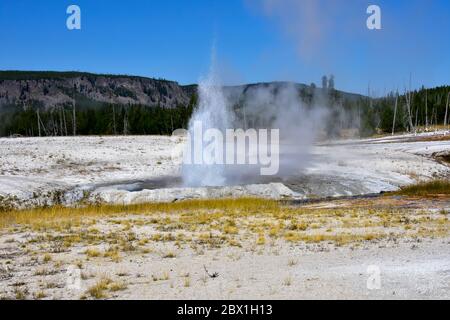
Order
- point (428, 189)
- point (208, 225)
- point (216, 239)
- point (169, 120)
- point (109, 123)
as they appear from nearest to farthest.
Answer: point (216, 239), point (208, 225), point (428, 189), point (109, 123), point (169, 120)

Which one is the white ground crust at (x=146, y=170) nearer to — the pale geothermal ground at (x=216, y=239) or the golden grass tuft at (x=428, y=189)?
the pale geothermal ground at (x=216, y=239)

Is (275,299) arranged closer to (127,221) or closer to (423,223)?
(423,223)

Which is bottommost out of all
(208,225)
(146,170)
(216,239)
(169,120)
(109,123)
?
(208,225)

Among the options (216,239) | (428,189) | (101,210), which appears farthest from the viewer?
(428,189)

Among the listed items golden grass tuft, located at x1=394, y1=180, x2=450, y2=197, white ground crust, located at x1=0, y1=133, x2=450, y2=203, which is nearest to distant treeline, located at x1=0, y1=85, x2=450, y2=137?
white ground crust, located at x1=0, y1=133, x2=450, y2=203

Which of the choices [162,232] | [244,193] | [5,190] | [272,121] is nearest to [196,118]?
[244,193]

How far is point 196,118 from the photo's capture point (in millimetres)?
39094

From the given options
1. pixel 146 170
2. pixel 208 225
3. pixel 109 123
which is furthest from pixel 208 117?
pixel 109 123

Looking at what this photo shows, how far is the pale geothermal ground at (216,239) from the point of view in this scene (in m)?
9.42

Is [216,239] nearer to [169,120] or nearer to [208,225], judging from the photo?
[208,225]

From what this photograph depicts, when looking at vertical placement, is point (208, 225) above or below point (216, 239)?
below

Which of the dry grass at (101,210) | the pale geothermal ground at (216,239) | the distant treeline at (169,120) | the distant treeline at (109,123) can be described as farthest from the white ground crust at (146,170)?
the distant treeline at (109,123)

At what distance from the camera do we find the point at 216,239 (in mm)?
15398
